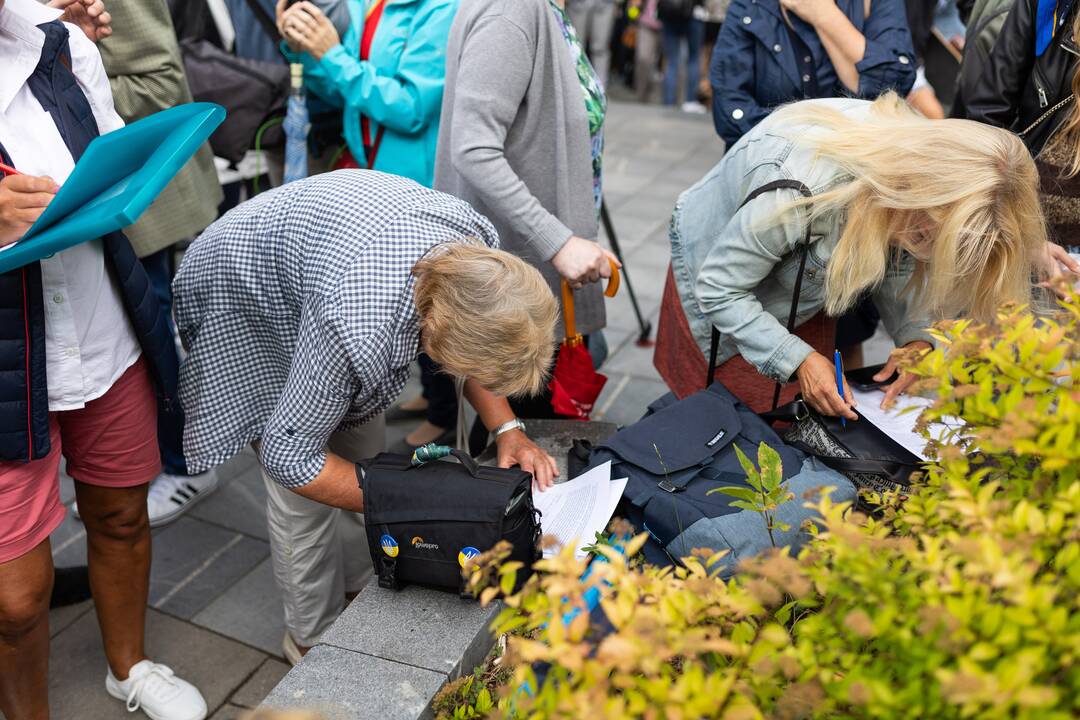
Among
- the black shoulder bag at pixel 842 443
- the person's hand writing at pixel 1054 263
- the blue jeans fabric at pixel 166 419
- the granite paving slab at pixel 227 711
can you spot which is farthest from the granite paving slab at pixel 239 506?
the person's hand writing at pixel 1054 263

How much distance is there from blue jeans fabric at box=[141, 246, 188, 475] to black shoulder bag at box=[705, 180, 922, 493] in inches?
74.6

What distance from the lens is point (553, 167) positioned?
274 cm

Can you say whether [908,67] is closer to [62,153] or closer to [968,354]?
[968,354]

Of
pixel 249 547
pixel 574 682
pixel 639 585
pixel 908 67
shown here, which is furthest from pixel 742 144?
pixel 249 547

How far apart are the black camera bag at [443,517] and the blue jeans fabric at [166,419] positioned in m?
1.28

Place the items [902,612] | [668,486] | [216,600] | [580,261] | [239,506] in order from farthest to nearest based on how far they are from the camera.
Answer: [239,506] < [216,600] < [580,261] < [668,486] < [902,612]

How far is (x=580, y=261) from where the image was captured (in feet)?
8.48

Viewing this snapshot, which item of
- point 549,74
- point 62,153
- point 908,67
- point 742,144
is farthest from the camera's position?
point 908,67

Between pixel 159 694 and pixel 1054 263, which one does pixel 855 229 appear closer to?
pixel 1054 263

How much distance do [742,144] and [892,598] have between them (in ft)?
5.12

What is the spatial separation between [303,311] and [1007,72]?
7.26 feet

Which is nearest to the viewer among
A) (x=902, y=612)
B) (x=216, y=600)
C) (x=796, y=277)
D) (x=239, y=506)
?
(x=902, y=612)

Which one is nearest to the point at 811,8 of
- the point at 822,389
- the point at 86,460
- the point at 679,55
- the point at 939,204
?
the point at 939,204

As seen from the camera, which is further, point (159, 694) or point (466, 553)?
point (159, 694)
